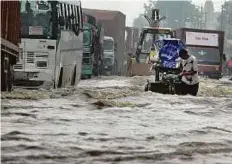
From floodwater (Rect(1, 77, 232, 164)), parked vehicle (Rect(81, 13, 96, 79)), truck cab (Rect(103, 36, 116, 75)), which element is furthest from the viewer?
truck cab (Rect(103, 36, 116, 75))

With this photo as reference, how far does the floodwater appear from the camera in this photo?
653 cm

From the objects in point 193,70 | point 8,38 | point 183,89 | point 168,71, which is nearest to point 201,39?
point 168,71

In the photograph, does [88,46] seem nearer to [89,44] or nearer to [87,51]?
[89,44]

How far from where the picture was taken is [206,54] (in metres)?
37.8

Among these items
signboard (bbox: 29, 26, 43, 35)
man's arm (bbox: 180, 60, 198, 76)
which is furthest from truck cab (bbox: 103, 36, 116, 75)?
man's arm (bbox: 180, 60, 198, 76)

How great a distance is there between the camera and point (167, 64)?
1777 cm

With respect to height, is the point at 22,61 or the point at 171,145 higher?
the point at 22,61

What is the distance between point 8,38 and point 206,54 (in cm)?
2590

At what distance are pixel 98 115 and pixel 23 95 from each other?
8.95 feet

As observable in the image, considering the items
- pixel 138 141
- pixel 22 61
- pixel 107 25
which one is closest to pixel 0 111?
pixel 138 141

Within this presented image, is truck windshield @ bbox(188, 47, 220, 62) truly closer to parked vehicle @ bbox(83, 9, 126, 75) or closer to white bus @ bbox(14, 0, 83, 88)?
parked vehicle @ bbox(83, 9, 126, 75)

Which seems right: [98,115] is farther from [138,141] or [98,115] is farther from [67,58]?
[67,58]

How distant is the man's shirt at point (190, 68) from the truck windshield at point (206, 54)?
71.4ft

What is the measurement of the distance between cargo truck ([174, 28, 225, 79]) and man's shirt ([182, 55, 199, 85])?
20.9m
